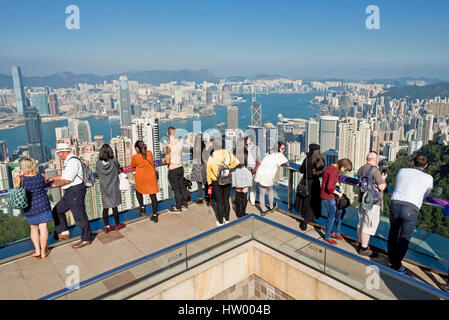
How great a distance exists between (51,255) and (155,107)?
80488 millimetres

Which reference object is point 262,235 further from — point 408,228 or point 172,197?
point 172,197

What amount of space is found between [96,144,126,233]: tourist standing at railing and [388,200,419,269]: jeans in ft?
12.0

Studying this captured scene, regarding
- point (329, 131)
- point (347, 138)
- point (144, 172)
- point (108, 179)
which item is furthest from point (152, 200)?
point (329, 131)

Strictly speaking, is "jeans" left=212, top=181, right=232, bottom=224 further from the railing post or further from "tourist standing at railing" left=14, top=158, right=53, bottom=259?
"tourist standing at railing" left=14, top=158, right=53, bottom=259

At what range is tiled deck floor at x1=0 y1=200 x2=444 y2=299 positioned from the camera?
11.0 ft

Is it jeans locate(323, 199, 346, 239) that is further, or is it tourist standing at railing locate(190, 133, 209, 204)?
tourist standing at railing locate(190, 133, 209, 204)

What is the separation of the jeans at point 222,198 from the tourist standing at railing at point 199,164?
0.73m

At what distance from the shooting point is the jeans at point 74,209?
4004 mm

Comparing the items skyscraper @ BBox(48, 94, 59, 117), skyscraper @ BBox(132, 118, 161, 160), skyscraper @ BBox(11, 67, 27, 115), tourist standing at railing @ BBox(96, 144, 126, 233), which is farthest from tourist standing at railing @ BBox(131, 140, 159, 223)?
skyscraper @ BBox(48, 94, 59, 117)

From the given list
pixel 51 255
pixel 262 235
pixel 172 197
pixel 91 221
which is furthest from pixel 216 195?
pixel 51 255

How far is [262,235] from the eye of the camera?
416cm

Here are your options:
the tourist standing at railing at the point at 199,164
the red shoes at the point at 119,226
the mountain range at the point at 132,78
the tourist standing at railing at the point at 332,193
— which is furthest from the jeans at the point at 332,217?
the mountain range at the point at 132,78

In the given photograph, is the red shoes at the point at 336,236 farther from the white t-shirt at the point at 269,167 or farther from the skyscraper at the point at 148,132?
the skyscraper at the point at 148,132

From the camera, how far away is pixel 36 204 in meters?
3.68
